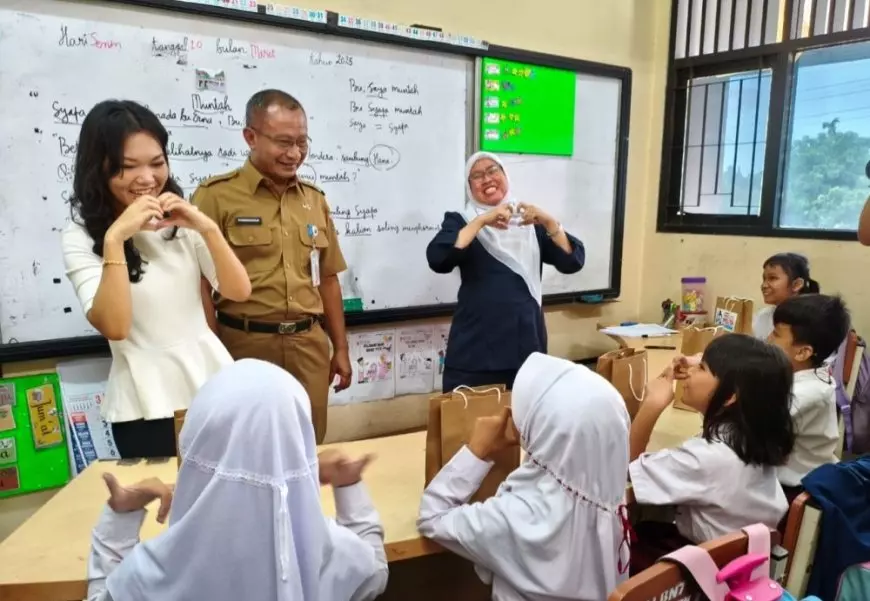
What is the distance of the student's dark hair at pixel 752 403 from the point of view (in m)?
1.47

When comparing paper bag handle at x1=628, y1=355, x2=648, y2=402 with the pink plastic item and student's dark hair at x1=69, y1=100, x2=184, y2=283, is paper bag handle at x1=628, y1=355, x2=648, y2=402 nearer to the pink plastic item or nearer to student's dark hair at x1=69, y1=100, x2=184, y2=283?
the pink plastic item

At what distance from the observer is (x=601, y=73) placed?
3.39 meters

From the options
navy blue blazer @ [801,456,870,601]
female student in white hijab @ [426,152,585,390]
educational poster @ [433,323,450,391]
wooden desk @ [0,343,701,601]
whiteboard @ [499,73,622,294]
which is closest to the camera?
wooden desk @ [0,343,701,601]

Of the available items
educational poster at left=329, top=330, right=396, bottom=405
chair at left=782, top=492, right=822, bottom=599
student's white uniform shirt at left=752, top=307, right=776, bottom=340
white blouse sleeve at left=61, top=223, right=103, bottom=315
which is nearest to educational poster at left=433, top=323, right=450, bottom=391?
educational poster at left=329, top=330, right=396, bottom=405

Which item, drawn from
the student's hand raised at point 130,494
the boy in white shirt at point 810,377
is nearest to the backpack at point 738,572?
the boy in white shirt at point 810,377

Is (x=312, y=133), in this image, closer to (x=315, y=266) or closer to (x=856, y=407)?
(x=315, y=266)

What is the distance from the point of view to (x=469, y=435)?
4.75 ft

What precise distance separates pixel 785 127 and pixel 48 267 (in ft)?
11.0

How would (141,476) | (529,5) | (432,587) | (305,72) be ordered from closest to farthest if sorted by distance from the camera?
1. (141,476)
2. (432,587)
3. (305,72)
4. (529,5)

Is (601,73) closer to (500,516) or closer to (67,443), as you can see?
(500,516)

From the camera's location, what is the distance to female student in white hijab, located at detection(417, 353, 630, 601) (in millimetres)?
1188

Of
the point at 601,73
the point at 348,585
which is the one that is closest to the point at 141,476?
the point at 348,585

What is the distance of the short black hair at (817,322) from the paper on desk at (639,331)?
1173 mm

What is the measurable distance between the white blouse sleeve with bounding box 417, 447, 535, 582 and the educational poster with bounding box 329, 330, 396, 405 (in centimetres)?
151
